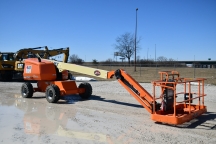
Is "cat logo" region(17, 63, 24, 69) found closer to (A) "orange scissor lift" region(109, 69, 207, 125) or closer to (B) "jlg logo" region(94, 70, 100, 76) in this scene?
(B) "jlg logo" region(94, 70, 100, 76)

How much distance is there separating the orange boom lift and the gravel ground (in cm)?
37

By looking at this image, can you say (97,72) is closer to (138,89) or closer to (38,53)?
(138,89)

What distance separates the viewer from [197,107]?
814 centimetres

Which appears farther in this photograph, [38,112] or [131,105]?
[131,105]

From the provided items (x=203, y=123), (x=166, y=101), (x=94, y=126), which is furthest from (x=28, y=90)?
(x=203, y=123)

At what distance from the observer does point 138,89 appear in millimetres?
7828

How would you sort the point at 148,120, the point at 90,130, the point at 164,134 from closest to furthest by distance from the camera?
the point at 164,134 → the point at 90,130 → the point at 148,120

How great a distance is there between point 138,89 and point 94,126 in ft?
6.20

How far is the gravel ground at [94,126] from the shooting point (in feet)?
19.0

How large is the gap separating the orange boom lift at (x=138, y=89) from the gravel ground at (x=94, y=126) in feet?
1.22

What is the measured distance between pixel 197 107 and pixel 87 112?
150 inches

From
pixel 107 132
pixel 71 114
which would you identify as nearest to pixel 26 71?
pixel 71 114

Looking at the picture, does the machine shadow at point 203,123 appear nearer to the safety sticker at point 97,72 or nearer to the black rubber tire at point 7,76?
the safety sticker at point 97,72

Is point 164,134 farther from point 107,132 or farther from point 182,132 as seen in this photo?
point 107,132
